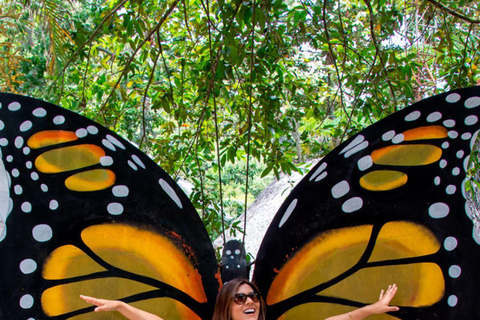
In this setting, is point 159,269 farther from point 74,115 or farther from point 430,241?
point 430,241

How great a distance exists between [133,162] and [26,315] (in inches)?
20.4

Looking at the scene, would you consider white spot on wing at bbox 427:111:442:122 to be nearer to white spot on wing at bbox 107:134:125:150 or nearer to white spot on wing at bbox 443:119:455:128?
white spot on wing at bbox 443:119:455:128

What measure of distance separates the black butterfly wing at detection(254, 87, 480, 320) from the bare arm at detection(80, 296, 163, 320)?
1.25ft

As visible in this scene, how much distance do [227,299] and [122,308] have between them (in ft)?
1.10

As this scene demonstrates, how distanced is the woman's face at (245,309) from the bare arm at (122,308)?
24cm

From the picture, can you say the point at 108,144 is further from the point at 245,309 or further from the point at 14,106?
the point at 245,309

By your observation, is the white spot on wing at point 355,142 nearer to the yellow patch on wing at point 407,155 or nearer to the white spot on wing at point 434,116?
the yellow patch on wing at point 407,155

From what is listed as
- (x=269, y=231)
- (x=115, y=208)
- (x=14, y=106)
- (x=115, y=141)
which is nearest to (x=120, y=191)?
(x=115, y=208)

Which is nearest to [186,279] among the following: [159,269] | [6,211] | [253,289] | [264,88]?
[159,269]

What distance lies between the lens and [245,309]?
4.73 feet

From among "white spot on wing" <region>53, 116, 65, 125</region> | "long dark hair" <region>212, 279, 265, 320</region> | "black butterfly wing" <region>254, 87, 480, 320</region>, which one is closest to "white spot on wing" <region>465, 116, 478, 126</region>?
"black butterfly wing" <region>254, 87, 480, 320</region>

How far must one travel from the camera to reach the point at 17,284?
1.24m

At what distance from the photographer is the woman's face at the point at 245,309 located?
1.44 metres

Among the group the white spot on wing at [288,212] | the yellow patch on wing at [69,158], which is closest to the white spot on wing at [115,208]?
the yellow patch on wing at [69,158]
